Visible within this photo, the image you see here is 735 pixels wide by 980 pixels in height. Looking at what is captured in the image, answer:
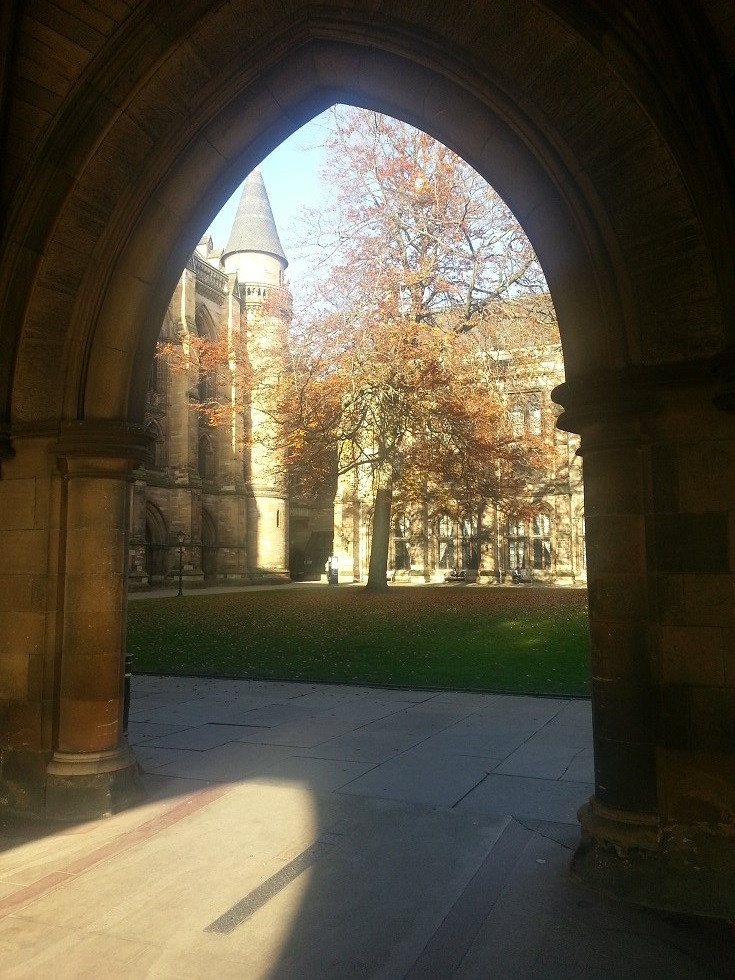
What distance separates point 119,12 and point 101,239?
140 cm

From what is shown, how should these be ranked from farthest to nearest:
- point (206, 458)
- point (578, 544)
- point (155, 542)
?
1. point (206, 458)
2. point (578, 544)
3. point (155, 542)

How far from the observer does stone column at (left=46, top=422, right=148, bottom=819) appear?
531 cm

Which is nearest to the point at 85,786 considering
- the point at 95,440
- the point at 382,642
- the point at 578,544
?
the point at 95,440

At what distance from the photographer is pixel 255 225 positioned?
48.8 metres

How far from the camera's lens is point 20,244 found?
5.47 metres

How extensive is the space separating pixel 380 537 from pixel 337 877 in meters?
18.4

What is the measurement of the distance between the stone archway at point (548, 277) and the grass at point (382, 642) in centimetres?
530

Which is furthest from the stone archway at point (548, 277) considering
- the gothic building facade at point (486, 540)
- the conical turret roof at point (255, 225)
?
the conical turret roof at point (255, 225)

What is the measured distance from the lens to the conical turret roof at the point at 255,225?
48.1 meters

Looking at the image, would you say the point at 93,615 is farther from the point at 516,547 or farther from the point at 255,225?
the point at 255,225

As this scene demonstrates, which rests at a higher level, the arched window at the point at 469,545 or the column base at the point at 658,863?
the arched window at the point at 469,545

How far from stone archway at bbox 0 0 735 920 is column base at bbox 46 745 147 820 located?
1 centimetres

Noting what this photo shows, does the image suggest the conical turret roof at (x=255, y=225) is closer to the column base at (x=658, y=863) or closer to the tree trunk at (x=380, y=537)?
the tree trunk at (x=380, y=537)

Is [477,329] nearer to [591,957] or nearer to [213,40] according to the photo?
[213,40]
